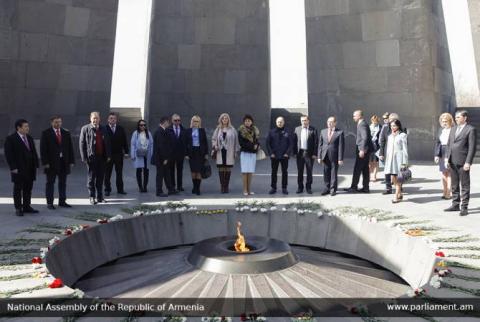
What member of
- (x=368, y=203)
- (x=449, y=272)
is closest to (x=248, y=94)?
(x=368, y=203)

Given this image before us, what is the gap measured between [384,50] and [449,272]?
38.3ft

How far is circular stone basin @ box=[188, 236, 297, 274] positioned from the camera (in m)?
6.71

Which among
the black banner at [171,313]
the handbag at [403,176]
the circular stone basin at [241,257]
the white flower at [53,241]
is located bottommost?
the black banner at [171,313]

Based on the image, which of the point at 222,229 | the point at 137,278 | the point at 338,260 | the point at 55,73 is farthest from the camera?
the point at 55,73

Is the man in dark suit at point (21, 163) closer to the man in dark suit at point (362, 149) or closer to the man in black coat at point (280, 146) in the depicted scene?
the man in black coat at point (280, 146)

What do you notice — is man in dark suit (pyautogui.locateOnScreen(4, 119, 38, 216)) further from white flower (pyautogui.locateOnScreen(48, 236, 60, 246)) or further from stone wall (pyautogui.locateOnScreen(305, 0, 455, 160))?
stone wall (pyautogui.locateOnScreen(305, 0, 455, 160))

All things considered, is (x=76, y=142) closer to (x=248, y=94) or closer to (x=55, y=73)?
(x=55, y=73)

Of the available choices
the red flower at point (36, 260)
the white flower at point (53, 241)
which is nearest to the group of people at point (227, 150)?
the white flower at point (53, 241)

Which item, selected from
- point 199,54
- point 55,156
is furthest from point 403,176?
point 199,54

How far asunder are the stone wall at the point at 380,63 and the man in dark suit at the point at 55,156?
9.59 meters

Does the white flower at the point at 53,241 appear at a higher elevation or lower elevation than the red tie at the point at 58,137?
lower

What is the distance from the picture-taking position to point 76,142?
1490 cm

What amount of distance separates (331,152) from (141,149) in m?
4.43

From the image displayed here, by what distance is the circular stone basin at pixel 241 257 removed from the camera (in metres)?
6.71
